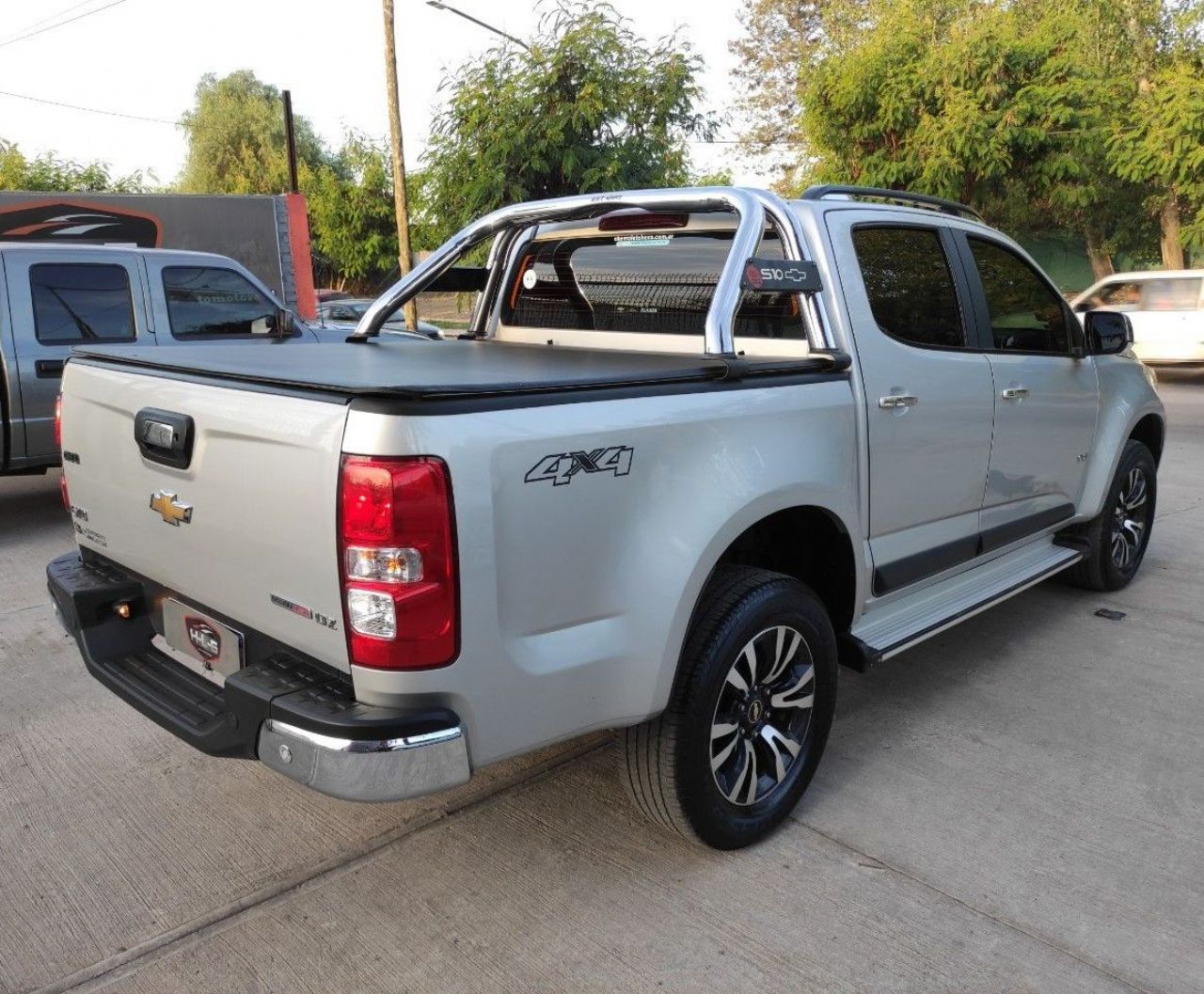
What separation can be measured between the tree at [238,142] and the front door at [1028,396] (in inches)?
1661

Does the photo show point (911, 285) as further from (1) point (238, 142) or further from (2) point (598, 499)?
(1) point (238, 142)

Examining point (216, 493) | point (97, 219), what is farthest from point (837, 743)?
point (97, 219)

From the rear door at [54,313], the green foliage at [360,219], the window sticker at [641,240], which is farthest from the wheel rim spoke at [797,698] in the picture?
the green foliage at [360,219]

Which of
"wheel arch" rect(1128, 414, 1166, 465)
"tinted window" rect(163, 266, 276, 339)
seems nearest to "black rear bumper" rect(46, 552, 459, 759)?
"wheel arch" rect(1128, 414, 1166, 465)

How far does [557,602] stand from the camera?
230 centimetres

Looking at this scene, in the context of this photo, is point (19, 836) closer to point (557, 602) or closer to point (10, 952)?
point (10, 952)

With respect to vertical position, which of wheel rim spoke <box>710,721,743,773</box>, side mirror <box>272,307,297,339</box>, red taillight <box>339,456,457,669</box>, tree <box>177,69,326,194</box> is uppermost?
tree <box>177,69,326,194</box>

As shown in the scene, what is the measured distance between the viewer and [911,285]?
3619mm

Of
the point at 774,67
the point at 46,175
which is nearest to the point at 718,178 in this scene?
the point at 774,67

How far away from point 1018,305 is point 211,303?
5.92 metres

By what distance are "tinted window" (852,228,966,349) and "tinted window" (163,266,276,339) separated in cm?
568

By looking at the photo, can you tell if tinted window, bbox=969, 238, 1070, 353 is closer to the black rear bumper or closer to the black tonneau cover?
the black tonneau cover

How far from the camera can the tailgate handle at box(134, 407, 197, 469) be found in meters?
2.52

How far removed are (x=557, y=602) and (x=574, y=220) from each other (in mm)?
2257
